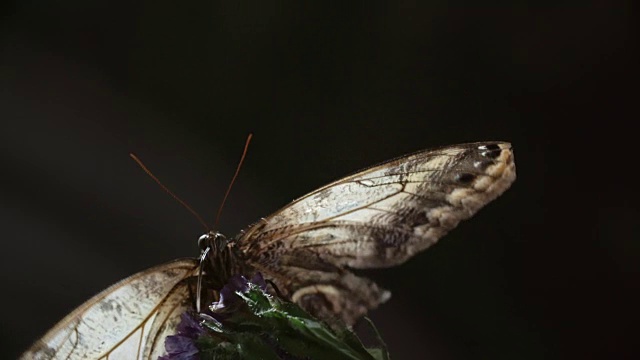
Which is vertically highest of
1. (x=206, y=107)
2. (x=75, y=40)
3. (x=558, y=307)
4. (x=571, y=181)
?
(x=75, y=40)

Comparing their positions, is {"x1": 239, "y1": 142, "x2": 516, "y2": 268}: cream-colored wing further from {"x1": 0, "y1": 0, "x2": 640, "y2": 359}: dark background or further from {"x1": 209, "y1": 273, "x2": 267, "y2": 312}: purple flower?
{"x1": 0, "y1": 0, "x2": 640, "y2": 359}: dark background

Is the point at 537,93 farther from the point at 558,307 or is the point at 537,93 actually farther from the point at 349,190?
the point at 349,190

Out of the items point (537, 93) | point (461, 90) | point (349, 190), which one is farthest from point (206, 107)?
point (349, 190)

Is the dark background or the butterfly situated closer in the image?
the butterfly

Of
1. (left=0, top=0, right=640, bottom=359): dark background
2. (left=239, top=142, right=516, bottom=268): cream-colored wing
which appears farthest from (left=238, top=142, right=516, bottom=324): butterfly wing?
(left=0, top=0, right=640, bottom=359): dark background

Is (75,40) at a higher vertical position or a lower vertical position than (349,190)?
higher

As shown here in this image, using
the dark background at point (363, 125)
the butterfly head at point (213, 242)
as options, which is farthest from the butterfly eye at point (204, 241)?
the dark background at point (363, 125)
